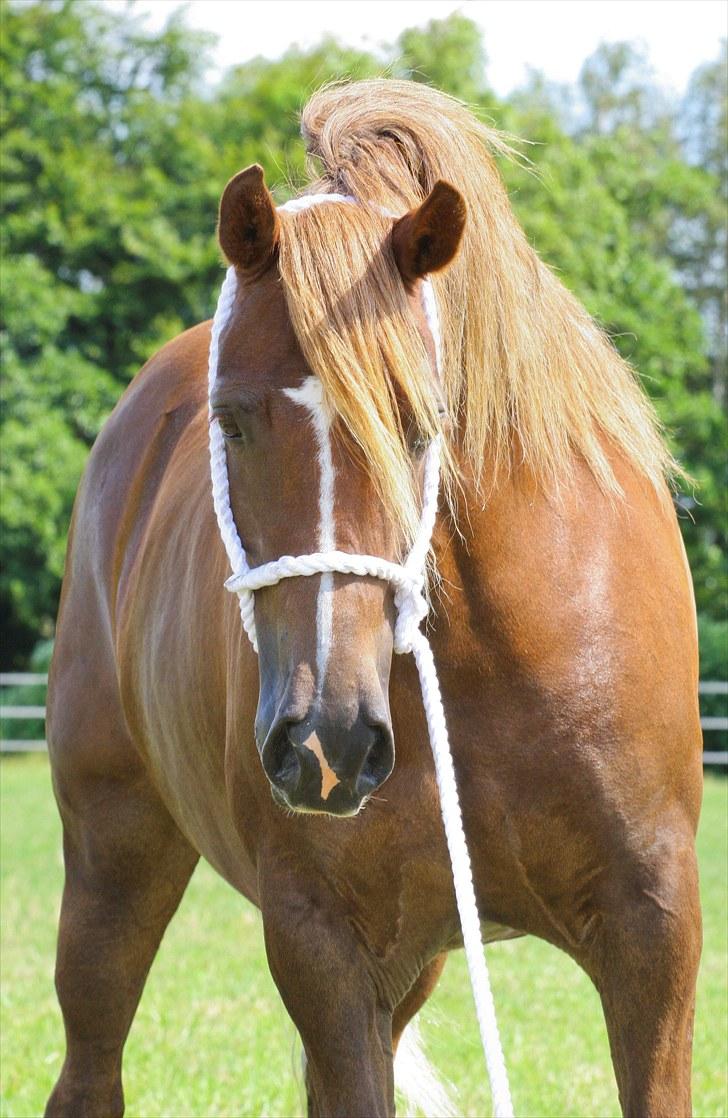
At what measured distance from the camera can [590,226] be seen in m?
21.4

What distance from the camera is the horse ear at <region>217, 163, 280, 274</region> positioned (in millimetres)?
2033

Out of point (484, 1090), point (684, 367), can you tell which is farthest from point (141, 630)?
point (684, 367)

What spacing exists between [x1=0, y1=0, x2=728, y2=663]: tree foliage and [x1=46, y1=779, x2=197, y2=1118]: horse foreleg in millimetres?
14233

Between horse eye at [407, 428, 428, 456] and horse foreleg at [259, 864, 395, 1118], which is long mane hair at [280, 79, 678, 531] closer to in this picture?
horse eye at [407, 428, 428, 456]

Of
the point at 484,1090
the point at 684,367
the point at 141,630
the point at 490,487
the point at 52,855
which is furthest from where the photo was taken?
the point at 684,367

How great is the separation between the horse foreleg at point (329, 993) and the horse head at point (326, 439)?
14.8 inches

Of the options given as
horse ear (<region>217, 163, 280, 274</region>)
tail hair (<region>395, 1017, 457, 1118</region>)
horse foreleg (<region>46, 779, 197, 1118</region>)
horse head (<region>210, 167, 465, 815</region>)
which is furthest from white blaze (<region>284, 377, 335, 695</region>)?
tail hair (<region>395, 1017, 457, 1118</region>)

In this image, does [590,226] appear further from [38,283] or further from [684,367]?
[38,283]

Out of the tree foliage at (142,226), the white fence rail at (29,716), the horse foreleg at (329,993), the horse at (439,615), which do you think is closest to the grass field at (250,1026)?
the horse foreleg at (329,993)

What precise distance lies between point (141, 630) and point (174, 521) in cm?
26

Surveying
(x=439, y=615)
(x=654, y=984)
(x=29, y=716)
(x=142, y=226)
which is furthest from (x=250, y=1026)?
(x=142, y=226)

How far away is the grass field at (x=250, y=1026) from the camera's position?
4.33 m

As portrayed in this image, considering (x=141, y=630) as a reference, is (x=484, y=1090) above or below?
below

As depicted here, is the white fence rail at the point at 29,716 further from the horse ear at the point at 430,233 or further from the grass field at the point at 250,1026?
the horse ear at the point at 430,233
